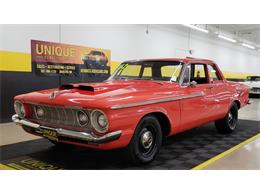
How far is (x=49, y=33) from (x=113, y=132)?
5526mm

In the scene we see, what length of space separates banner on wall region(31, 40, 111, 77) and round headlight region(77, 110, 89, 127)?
183 inches

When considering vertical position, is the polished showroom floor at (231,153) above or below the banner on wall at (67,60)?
below

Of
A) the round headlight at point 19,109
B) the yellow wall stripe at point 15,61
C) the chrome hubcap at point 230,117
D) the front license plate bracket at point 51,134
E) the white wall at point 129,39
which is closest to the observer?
the front license plate bracket at point 51,134

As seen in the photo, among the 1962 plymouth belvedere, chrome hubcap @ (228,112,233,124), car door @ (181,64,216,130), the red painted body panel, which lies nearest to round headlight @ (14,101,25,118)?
the 1962 plymouth belvedere

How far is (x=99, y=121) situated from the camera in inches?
113

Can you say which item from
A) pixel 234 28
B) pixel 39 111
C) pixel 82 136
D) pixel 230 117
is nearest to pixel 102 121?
pixel 82 136

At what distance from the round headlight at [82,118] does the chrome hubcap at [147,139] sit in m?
0.78

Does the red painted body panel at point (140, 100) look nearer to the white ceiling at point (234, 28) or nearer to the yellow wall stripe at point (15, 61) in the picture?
the yellow wall stripe at point (15, 61)

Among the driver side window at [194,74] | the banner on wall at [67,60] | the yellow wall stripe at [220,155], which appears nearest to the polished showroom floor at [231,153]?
the yellow wall stripe at [220,155]

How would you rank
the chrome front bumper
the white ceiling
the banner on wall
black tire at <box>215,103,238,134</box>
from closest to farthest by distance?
the chrome front bumper
black tire at <box>215,103,238,134</box>
the banner on wall
the white ceiling

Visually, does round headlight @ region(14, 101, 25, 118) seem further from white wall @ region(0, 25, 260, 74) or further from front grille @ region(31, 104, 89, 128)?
white wall @ region(0, 25, 260, 74)

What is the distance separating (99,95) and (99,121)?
326 millimetres

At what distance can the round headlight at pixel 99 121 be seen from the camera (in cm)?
283

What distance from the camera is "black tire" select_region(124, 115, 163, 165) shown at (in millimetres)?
3184
